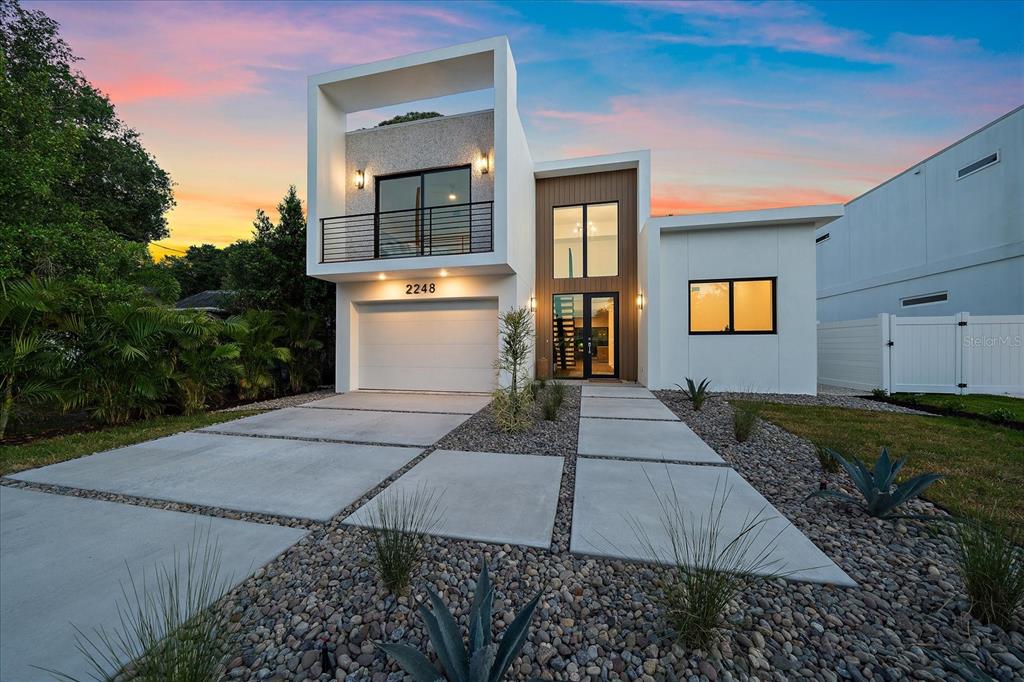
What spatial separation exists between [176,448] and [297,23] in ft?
27.8

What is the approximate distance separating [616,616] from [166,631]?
1.86 m

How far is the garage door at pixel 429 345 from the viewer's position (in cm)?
852

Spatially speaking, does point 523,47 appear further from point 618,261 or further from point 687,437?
point 687,437

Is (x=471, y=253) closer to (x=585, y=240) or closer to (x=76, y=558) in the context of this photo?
(x=585, y=240)

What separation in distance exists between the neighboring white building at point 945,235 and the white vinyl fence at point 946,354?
3062 mm

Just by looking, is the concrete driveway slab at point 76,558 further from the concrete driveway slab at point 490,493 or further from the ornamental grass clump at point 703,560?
the ornamental grass clump at point 703,560

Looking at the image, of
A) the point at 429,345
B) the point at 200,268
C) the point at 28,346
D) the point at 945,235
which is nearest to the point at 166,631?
the point at 28,346

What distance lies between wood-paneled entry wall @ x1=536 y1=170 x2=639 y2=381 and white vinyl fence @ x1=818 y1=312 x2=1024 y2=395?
16.8ft

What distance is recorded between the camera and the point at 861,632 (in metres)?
1.53

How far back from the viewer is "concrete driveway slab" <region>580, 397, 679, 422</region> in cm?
573

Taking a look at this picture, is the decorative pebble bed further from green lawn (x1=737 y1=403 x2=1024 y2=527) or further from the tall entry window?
the tall entry window

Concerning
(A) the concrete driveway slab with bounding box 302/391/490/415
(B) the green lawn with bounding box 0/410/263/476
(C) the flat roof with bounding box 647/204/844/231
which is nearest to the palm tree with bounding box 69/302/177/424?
(B) the green lawn with bounding box 0/410/263/476

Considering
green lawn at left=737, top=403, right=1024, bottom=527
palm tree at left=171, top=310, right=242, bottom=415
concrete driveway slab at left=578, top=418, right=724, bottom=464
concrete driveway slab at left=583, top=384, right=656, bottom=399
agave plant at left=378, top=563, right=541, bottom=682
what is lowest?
concrete driveway slab at left=578, top=418, right=724, bottom=464

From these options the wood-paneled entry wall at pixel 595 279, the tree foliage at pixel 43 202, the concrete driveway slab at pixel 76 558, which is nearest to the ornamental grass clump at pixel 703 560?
the concrete driveway slab at pixel 76 558
